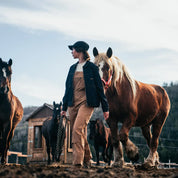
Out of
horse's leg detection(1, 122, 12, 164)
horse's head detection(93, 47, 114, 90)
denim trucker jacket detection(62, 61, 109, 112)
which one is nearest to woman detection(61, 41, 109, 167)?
denim trucker jacket detection(62, 61, 109, 112)

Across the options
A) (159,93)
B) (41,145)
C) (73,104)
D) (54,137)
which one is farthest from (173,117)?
(73,104)

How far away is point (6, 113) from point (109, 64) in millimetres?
2885

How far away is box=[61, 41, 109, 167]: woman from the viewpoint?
471 centimetres

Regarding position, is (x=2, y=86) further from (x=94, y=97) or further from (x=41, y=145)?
(x=41, y=145)

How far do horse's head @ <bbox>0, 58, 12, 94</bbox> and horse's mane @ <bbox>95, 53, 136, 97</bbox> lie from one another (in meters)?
2.36

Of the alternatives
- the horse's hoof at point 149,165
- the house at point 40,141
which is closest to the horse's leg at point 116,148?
the horse's hoof at point 149,165

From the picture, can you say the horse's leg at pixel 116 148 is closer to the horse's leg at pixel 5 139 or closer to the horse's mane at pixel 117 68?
the horse's mane at pixel 117 68

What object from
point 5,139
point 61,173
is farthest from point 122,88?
point 61,173

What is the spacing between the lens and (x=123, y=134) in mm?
5602

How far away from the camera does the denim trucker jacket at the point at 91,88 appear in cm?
482

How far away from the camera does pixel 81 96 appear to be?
497 centimetres

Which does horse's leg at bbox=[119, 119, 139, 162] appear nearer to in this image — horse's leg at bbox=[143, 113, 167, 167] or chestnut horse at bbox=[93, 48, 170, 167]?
chestnut horse at bbox=[93, 48, 170, 167]

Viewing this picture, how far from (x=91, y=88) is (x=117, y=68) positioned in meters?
1.44

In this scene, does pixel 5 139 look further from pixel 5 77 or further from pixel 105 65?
pixel 105 65
